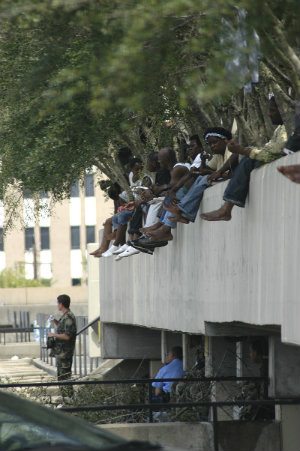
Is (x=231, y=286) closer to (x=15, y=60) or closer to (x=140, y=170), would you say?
(x=15, y=60)

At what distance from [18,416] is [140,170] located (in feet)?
38.9

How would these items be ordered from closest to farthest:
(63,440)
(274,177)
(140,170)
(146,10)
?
(63,440)
(146,10)
(274,177)
(140,170)

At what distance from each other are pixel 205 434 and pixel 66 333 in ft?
21.2

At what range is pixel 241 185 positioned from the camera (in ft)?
36.9

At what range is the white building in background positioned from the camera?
84000 mm

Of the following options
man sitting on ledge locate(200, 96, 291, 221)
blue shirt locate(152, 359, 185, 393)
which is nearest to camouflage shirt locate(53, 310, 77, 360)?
blue shirt locate(152, 359, 185, 393)

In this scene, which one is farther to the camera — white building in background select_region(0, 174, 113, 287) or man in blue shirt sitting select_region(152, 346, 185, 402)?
white building in background select_region(0, 174, 113, 287)

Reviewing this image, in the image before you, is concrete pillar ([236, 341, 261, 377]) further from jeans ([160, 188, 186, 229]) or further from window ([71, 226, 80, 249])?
window ([71, 226, 80, 249])

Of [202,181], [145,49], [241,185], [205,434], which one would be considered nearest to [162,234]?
[202,181]

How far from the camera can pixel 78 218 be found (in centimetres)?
8462

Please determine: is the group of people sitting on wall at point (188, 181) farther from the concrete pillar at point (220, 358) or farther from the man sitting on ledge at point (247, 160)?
the concrete pillar at point (220, 358)

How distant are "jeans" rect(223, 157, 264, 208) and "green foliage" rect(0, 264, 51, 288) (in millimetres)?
66855

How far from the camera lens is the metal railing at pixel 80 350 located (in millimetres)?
26391

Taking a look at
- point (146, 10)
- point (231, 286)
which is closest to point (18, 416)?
point (146, 10)
